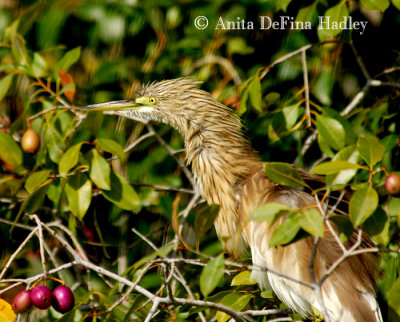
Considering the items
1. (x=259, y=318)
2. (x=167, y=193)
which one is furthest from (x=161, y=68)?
(x=259, y=318)

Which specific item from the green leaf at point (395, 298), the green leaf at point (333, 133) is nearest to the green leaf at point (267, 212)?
the green leaf at point (395, 298)

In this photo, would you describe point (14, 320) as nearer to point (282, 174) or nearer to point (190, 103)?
point (282, 174)

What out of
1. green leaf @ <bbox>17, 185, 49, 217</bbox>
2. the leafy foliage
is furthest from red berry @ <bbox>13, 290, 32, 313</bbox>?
the leafy foliage

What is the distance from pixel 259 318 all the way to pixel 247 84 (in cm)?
79

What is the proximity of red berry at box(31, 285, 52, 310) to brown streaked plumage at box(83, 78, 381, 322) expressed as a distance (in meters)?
0.60

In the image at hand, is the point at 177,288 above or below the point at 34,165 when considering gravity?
below

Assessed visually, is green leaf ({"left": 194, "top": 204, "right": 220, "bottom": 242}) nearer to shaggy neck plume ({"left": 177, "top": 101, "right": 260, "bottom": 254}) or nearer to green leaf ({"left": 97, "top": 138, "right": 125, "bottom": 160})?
green leaf ({"left": 97, "top": 138, "right": 125, "bottom": 160})

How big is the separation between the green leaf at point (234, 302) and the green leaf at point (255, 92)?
62 cm

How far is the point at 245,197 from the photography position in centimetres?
204

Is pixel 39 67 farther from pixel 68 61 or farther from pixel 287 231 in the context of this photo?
pixel 287 231

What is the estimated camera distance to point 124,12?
234cm

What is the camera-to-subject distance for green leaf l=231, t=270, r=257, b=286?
5.63 feet

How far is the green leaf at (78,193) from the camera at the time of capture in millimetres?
1709

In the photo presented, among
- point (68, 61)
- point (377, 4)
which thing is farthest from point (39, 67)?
point (377, 4)
